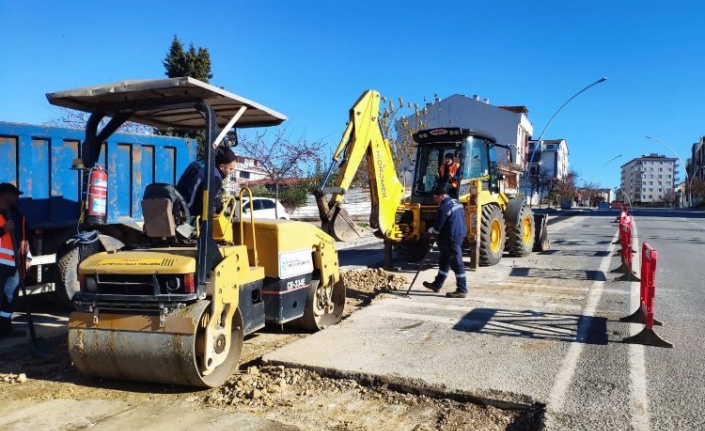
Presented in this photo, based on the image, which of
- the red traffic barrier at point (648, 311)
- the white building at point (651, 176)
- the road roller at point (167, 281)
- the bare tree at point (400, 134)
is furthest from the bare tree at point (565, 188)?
the white building at point (651, 176)

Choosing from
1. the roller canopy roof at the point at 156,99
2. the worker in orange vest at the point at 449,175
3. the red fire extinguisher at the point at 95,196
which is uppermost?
the roller canopy roof at the point at 156,99

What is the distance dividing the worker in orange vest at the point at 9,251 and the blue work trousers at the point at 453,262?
5552mm

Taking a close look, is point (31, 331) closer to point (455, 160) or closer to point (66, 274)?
point (66, 274)

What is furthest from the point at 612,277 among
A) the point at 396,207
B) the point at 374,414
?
the point at 374,414

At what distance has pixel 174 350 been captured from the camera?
442 cm

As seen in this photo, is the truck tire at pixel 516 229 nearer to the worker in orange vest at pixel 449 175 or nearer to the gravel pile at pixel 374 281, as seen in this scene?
the worker in orange vest at pixel 449 175

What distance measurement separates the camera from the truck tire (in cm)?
1308

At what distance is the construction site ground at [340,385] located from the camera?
418 centimetres

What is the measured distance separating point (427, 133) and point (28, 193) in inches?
299

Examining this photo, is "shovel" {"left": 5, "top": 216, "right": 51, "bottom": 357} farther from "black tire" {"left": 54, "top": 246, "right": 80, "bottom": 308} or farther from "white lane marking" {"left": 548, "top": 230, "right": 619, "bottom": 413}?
"white lane marking" {"left": 548, "top": 230, "right": 619, "bottom": 413}

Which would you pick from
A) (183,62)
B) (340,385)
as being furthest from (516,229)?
(183,62)

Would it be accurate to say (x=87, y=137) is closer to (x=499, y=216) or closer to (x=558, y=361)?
(x=558, y=361)

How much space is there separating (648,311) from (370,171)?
556 cm

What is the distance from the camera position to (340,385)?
4867 mm
